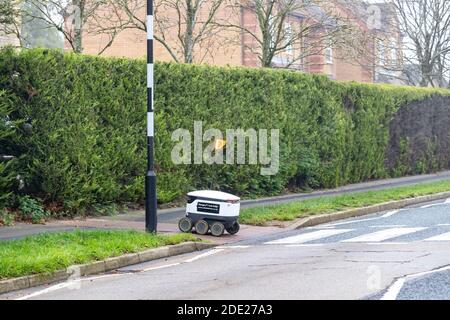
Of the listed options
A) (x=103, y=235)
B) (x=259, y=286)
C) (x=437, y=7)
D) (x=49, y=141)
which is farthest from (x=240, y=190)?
(x=437, y=7)

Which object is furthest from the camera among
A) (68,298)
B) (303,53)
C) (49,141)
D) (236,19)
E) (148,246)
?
(236,19)

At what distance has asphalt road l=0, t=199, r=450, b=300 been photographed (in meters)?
10.3

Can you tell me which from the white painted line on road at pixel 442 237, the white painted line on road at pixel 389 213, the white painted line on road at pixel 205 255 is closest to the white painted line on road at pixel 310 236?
the white painted line on road at pixel 205 255

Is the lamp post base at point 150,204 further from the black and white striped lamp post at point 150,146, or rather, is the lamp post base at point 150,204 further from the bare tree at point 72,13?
the bare tree at point 72,13

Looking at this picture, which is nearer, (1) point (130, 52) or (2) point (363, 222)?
(2) point (363, 222)

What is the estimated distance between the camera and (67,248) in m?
13.1

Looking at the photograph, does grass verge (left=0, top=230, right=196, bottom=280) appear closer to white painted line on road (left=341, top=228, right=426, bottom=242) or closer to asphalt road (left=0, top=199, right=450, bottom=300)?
asphalt road (left=0, top=199, right=450, bottom=300)

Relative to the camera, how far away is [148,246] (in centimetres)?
1429

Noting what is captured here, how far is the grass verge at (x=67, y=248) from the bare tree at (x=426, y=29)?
83.1 ft

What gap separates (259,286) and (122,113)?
9.32 meters

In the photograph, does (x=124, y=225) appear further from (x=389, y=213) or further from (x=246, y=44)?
(x=246, y=44)

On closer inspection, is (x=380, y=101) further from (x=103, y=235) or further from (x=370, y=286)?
(x=370, y=286)

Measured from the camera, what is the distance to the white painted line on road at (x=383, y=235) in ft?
52.0

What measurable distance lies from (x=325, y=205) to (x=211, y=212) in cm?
530
